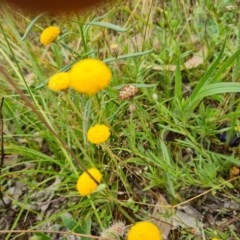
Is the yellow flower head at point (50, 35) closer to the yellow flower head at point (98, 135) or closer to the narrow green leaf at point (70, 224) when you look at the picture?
the yellow flower head at point (98, 135)

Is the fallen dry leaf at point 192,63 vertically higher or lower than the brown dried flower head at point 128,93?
lower

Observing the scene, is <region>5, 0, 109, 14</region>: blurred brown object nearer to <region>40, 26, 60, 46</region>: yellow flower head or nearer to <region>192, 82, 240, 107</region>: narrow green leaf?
<region>40, 26, 60, 46</region>: yellow flower head

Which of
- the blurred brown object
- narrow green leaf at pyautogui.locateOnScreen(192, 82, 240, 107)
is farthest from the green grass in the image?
the blurred brown object

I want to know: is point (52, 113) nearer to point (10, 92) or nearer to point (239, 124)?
point (10, 92)

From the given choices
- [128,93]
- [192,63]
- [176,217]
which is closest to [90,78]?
[128,93]

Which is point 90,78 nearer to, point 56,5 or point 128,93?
point 56,5

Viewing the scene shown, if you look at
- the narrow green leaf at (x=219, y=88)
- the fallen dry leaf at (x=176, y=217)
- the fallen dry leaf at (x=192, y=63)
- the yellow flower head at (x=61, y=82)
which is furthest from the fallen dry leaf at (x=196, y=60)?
the yellow flower head at (x=61, y=82)
